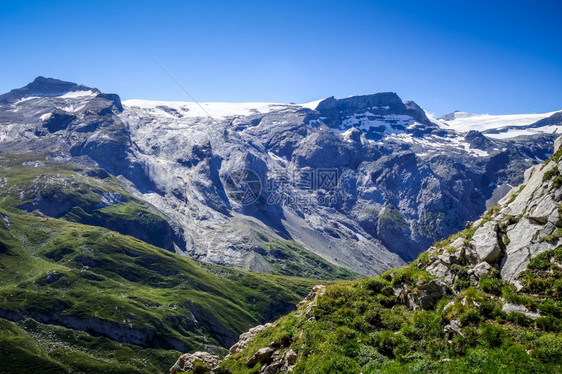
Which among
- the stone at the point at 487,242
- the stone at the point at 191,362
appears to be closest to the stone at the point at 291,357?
the stone at the point at 191,362

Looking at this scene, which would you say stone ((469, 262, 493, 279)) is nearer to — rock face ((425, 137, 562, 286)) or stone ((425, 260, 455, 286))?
rock face ((425, 137, 562, 286))

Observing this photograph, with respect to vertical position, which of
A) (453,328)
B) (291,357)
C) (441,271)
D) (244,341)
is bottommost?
(244,341)

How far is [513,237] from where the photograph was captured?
26312mm

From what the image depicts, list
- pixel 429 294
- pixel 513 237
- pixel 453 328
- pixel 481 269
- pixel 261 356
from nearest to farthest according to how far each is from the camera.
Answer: pixel 453 328 < pixel 481 269 < pixel 429 294 < pixel 513 237 < pixel 261 356

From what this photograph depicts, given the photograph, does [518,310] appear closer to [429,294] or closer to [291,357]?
[429,294]

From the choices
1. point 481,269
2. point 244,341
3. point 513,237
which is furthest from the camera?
point 244,341

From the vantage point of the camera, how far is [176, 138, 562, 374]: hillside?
20.6 metres

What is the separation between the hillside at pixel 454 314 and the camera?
67.6ft

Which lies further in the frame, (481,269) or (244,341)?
(244,341)

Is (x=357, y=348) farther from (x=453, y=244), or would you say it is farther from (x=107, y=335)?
(x=107, y=335)

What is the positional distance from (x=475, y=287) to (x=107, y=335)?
20535 centimetres

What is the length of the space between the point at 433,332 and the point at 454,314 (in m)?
1.62

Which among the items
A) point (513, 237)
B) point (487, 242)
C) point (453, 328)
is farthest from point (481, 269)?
point (453, 328)

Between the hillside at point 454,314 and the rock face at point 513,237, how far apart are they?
0.07 meters
